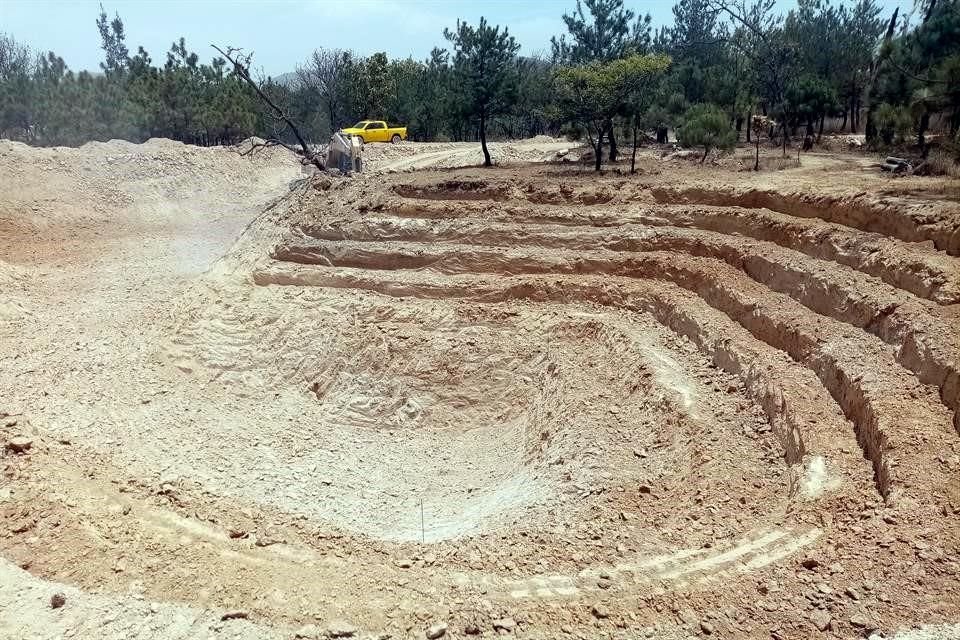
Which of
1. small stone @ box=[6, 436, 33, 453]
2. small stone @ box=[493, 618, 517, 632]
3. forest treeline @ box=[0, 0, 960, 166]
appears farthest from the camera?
forest treeline @ box=[0, 0, 960, 166]

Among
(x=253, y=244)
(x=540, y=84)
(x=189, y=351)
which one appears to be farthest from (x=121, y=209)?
(x=540, y=84)

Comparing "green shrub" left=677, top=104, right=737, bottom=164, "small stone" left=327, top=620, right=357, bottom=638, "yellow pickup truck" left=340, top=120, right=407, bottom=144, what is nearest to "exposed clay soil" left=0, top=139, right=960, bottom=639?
"small stone" left=327, top=620, right=357, bottom=638

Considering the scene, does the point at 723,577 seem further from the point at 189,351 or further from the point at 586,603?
the point at 189,351

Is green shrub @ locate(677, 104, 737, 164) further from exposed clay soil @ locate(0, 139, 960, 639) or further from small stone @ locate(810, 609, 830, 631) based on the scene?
small stone @ locate(810, 609, 830, 631)

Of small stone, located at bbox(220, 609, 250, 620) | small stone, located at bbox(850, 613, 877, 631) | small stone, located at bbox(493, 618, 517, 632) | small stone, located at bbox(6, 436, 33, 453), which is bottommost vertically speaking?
small stone, located at bbox(493, 618, 517, 632)

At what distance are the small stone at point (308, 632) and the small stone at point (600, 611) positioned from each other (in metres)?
2.20

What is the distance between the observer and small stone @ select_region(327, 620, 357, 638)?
4.82m

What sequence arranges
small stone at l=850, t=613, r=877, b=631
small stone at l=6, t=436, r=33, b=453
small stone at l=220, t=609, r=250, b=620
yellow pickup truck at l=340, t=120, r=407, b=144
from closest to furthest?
small stone at l=850, t=613, r=877, b=631 → small stone at l=220, t=609, r=250, b=620 → small stone at l=6, t=436, r=33, b=453 → yellow pickup truck at l=340, t=120, r=407, b=144

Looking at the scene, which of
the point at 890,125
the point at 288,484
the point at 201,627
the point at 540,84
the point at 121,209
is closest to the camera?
the point at 201,627

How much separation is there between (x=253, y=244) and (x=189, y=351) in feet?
14.5

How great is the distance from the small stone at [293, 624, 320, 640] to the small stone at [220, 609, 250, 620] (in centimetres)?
55

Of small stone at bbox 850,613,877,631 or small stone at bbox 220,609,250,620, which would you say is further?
small stone at bbox 220,609,250,620

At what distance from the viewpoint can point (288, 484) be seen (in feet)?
31.5

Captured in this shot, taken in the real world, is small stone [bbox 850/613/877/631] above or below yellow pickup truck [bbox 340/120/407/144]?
below
